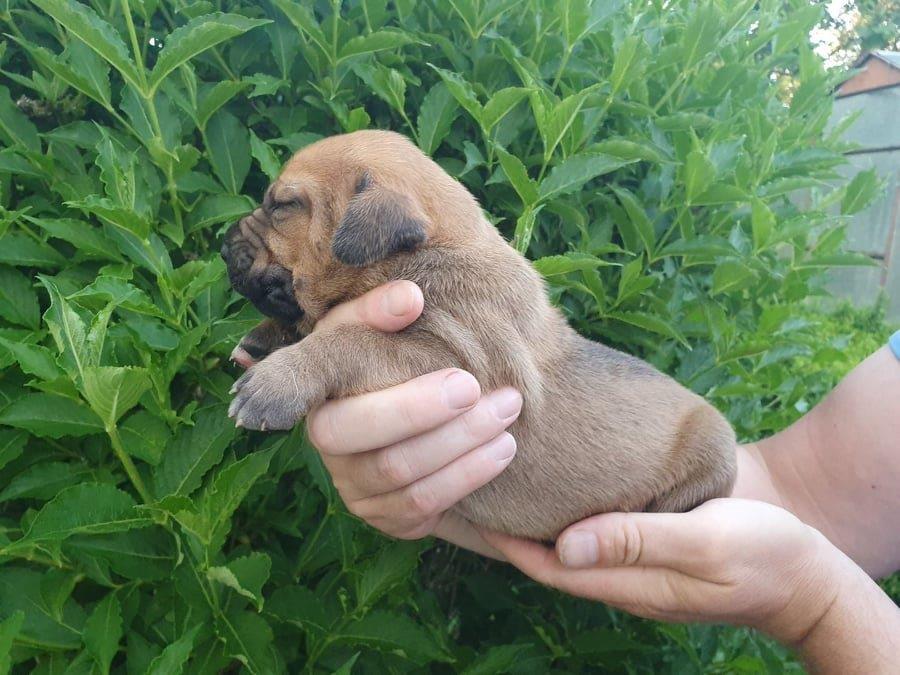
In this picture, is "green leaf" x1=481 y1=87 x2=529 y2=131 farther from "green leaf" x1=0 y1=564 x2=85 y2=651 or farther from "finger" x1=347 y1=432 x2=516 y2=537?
"green leaf" x1=0 y1=564 x2=85 y2=651

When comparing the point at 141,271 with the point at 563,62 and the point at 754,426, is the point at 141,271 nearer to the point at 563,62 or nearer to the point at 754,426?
the point at 563,62

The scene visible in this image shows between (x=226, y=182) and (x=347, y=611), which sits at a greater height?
(x=226, y=182)

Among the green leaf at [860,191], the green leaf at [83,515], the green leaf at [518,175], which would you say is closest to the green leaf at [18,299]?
the green leaf at [83,515]

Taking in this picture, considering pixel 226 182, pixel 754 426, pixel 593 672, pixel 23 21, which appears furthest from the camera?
pixel 754 426

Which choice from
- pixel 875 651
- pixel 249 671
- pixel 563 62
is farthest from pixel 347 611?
pixel 563 62

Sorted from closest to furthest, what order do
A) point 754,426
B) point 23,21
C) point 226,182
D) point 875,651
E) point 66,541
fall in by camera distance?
point 66,541
point 875,651
point 226,182
point 23,21
point 754,426

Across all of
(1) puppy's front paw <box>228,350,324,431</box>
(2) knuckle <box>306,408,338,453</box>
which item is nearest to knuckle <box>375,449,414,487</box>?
(2) knuckle <box>306,408,338,453</box>

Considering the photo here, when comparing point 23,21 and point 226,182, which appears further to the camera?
point 23,21
